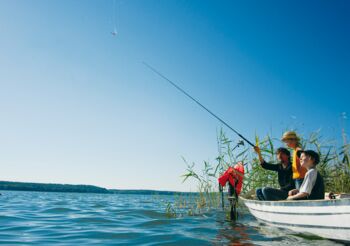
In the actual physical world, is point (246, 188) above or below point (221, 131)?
below

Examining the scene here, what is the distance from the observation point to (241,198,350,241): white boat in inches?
180

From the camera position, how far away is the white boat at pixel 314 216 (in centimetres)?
456

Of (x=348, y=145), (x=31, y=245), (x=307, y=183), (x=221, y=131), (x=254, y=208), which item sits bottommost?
(x=31, y=245)

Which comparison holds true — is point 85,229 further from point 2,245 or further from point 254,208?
point 254,208

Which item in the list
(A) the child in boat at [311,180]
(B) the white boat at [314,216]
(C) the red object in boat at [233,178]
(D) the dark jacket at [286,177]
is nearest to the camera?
(B) the white boat at [314,216]

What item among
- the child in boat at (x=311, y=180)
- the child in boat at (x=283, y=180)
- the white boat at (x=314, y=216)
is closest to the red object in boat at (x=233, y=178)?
the child in boat at (x=283, y=180)

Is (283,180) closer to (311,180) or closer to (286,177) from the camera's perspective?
(286,177)

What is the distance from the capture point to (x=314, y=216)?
17.0ft

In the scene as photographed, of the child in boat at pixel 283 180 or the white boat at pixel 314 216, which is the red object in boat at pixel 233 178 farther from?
the white boat at pixel 314 216

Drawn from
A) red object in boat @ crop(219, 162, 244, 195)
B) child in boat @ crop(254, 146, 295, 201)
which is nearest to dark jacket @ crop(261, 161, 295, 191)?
child in boat @ crop(254, 146, 295, 201)

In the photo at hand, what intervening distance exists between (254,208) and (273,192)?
0.88 m

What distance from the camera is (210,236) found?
6066 mm

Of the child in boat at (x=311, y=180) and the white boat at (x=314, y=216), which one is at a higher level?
the child in boat at (x=311, y=180)

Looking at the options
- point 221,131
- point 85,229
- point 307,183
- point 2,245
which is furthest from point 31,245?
point 221,131
